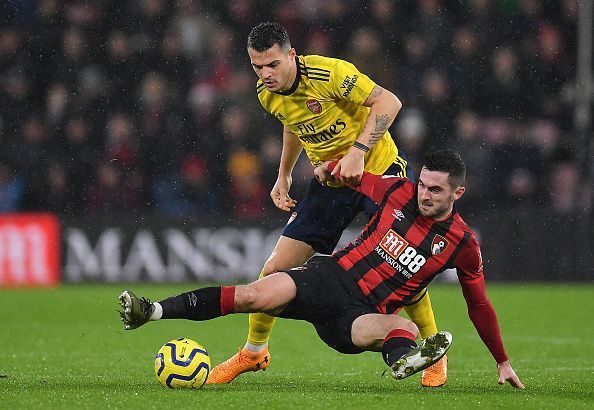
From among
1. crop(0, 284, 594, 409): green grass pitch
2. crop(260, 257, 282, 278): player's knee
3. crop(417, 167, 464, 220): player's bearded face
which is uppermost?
crop(417, 167, 464, 220): player's bearded face

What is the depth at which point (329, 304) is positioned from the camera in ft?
21.3

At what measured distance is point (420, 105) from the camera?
575 inches

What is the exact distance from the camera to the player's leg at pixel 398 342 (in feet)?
18.6

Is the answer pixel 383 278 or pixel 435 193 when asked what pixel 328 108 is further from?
pixel 383 278

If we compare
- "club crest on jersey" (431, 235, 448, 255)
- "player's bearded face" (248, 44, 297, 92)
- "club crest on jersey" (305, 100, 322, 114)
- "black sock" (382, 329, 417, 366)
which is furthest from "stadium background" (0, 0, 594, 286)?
"black sock" (382, 329, 417, 366)

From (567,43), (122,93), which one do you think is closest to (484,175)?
(567,43)

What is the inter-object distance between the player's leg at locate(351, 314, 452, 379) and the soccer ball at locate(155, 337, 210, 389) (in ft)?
2.79

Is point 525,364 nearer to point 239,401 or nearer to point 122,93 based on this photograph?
point 239,401

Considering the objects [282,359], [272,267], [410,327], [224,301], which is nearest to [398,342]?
[410,327]

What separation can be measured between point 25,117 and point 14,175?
29.5 inches

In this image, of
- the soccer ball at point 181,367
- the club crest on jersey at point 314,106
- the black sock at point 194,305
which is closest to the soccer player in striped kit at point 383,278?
the black sock at point 194,305

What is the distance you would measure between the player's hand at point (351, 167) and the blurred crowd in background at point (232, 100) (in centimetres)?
768

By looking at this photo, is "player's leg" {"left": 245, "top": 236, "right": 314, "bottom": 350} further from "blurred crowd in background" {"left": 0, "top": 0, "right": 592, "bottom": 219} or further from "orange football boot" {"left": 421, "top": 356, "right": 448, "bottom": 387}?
"blurred crowd in background" {"left": 0, "top": 0, "right": 592, "bottom": 219}

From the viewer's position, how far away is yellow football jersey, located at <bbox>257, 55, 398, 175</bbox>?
6891 millimetres
